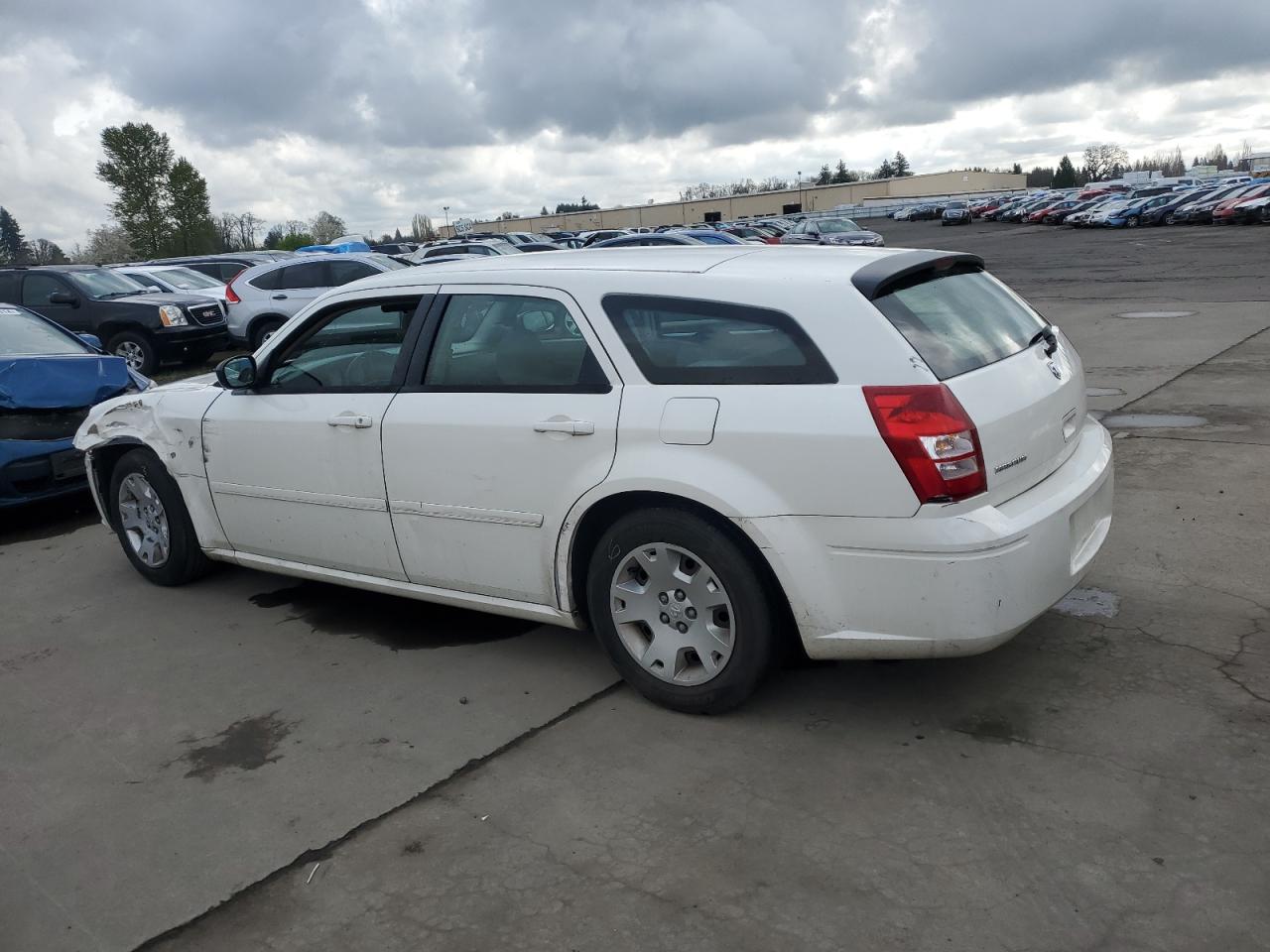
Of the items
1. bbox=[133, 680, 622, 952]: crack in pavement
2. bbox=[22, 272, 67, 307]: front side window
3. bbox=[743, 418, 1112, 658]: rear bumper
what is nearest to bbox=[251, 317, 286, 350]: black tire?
bbox=[22, 272, 67, 307]: front side window

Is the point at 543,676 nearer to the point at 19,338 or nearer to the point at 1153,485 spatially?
the point at 1153,485

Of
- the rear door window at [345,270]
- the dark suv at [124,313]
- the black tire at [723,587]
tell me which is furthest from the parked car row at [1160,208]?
the black tire at [723,587]

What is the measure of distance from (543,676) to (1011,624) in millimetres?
1844

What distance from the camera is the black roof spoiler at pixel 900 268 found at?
3.60m

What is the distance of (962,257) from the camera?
422 cm

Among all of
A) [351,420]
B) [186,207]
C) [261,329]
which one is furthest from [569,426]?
[186,207]

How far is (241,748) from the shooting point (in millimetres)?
3865

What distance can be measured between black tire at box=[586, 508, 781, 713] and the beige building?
120898mm

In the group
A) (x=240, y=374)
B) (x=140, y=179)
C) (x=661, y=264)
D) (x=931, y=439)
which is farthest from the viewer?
(x=140, y=179)

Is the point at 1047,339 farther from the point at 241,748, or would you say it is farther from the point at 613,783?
the point at 241,748

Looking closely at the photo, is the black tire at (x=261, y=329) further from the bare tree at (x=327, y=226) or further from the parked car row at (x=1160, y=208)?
the bare tree at (x=327, y=226)

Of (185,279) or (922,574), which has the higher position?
(185,279)

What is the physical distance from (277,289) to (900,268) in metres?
14.3

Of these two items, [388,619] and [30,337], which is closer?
[388,619]
